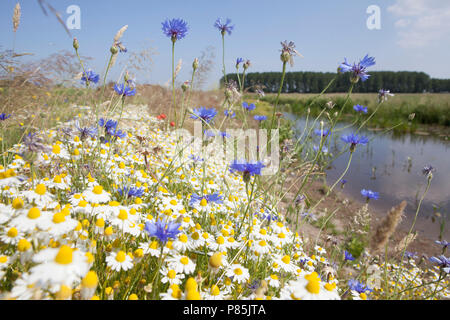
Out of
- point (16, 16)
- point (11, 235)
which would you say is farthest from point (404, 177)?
point (16, 16)

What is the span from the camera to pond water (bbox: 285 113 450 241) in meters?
4.14

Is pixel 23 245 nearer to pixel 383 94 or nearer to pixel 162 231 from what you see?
pixel 162 231

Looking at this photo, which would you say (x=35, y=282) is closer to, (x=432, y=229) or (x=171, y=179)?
(x=171, y=179)

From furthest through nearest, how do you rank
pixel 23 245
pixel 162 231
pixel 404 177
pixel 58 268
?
pixel 404 177 → pixel 162 231 → pixel 23 245 → pixel 58 268

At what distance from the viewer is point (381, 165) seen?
6.41 metres

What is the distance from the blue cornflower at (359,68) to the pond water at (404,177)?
2321 mm

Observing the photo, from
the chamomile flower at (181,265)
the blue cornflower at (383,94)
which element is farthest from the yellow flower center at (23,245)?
the blue cornflower at (383,94)

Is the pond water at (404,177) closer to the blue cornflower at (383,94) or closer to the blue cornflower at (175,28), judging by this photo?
the blue cornflower at (383,94)

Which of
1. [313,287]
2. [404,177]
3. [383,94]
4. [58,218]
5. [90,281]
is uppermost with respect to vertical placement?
[383,94]

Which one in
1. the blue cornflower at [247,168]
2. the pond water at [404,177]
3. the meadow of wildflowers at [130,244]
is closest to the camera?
the meadow of wildflowers at [130,244]

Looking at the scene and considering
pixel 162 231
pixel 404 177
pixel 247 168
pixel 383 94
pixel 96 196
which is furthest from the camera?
pixel 404 177

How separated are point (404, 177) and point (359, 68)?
208 inches

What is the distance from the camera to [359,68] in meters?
1.54

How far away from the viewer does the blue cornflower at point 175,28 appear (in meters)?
1.62
